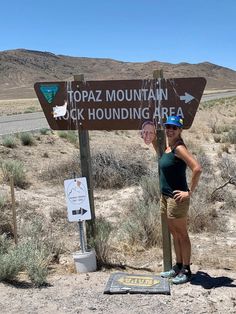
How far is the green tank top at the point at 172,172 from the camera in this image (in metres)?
5.45

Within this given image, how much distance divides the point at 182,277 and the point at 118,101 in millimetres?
2075

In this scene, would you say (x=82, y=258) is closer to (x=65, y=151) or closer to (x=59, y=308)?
(x=59, y=308)

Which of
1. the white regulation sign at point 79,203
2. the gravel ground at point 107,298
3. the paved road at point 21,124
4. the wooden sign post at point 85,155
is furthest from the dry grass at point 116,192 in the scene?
the paved road at point 21,124

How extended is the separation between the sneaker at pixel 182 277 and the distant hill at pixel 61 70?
375 feet

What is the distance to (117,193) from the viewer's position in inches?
443

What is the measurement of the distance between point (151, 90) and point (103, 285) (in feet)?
7.19

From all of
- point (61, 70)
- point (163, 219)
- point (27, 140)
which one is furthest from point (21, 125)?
point (61, 70)

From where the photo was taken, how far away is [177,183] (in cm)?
550

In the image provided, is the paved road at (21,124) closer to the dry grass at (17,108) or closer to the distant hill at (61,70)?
the dry grass at (17,108)

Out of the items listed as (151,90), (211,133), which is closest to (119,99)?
(151,90)

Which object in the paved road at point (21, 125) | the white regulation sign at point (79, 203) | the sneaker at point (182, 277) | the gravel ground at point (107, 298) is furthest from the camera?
the paved road at point (21, 125)

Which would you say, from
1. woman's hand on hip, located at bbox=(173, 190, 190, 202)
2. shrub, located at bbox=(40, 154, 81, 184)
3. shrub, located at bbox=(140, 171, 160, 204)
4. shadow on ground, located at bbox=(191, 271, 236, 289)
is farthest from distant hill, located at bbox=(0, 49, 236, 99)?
woman's hand on hip, located at bbox=(173, 190, 190, 202)

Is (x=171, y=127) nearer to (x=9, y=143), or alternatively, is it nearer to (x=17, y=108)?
(x=9, y=143)

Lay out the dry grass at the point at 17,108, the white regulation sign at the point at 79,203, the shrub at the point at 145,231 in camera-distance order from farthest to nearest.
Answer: the dry grass at the point at 17,108
the shrub at the point at 145,231
the white regulation sign at the point at 79,203
